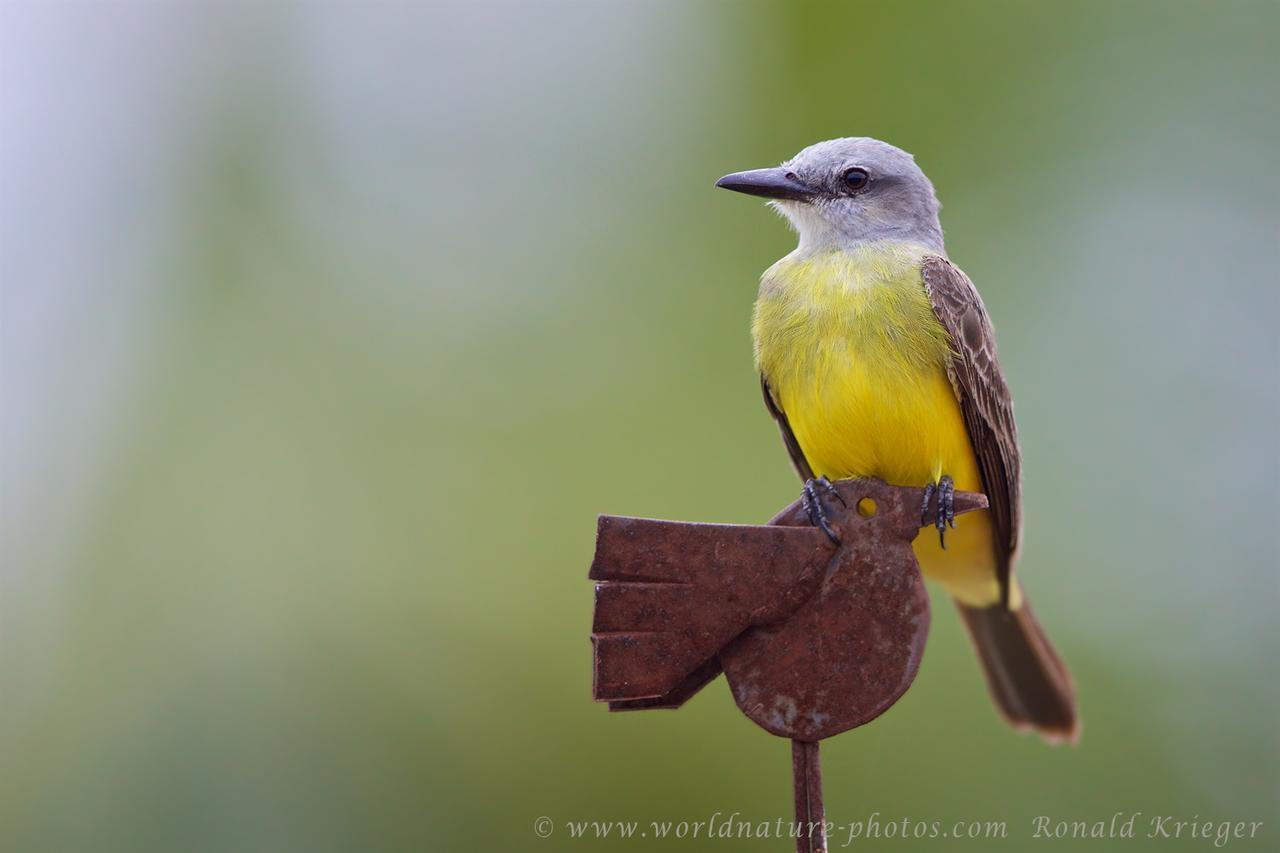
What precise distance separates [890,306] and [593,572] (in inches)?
72.3

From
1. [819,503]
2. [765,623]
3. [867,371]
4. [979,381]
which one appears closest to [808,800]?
[765,623]

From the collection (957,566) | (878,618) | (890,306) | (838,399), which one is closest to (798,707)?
(878,618)

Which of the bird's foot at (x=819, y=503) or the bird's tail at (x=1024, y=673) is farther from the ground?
the bird's foot at (x=819, y=503)

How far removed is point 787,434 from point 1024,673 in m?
1.20

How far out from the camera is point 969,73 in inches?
247

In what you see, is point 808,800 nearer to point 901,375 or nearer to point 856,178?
point 901,375

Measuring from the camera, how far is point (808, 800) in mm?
1938

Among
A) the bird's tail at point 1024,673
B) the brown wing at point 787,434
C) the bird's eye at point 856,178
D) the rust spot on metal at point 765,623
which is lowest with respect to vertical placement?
the bird's tail at point 1024,673

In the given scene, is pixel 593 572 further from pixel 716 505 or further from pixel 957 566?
pixel 716 505

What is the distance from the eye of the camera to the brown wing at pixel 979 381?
11.4 feet

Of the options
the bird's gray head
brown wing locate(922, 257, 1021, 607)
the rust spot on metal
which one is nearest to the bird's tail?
brown wing locate(922, 257, 1021, 607)

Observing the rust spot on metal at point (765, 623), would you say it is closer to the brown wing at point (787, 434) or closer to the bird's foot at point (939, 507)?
the bird's foot at point (939, 507)

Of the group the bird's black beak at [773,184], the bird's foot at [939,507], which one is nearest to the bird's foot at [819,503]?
the bird's foot at [939,507]

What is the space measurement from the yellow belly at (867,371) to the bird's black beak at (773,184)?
0.33m
